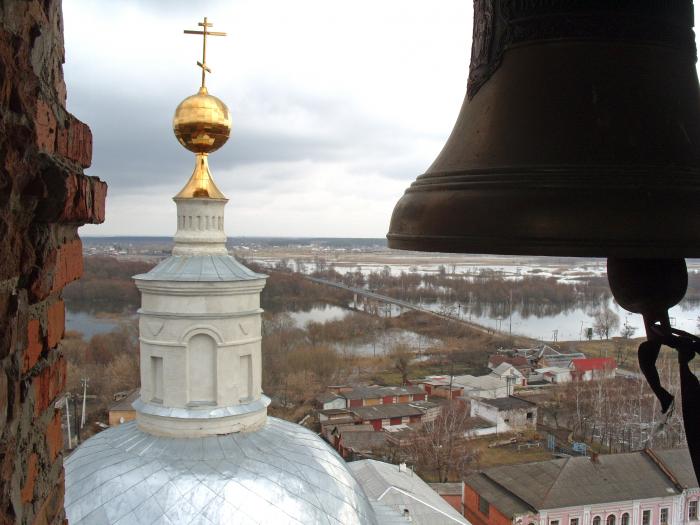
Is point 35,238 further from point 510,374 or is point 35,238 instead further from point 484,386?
point 510,374

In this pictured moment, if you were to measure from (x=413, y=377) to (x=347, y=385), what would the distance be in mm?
5117

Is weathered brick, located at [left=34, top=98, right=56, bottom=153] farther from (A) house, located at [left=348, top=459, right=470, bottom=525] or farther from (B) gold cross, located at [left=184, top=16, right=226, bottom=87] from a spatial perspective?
(A) house, located at [left=348, top=459, right=470, bottom=525]

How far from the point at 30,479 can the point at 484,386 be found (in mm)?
28127

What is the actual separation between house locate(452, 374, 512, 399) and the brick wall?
25.9 metres

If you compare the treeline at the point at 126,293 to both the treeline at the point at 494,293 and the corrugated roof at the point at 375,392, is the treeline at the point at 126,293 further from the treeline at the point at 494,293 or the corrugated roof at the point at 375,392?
the treeline at the point at 494,293

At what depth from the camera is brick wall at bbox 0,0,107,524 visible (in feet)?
3.22

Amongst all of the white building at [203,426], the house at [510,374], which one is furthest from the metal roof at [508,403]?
the white building at [203,426]

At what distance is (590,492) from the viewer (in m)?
13.3

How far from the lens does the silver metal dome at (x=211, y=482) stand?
4.97 metres

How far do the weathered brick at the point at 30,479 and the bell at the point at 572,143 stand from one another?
936 millimetres

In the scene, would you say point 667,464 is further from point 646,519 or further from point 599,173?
point 599,173

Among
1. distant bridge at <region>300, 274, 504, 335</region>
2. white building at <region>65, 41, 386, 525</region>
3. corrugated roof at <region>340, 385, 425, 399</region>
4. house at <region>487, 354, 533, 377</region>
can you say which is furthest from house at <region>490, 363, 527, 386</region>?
white building at <region>65, 41, 386, 525</region>

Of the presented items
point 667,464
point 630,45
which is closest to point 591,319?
point 667,464

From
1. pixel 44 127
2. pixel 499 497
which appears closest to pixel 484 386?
pixel 499 497
